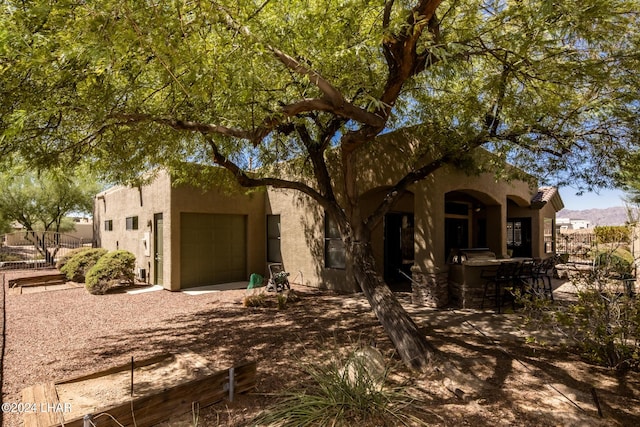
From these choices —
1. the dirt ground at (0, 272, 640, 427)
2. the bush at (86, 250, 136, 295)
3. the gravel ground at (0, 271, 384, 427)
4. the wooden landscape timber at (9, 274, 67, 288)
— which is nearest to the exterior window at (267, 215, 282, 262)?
the gravel ground at (0, 271, 384, 427)

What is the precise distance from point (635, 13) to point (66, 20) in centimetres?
683

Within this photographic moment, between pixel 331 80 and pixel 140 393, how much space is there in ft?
17.0

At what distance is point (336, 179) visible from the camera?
11188 mm

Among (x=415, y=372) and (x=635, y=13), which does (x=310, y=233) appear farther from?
(x=635, y=13)

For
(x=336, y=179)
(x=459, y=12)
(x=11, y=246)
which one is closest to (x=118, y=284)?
(x=336, y=179)

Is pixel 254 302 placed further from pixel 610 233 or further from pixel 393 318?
pixel 610 233

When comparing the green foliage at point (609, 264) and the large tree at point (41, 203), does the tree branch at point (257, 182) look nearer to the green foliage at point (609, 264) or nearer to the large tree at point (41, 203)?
the green foliage at point (609, 264)

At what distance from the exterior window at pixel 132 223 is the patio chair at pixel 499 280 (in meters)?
12.2

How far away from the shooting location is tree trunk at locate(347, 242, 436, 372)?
202 inches

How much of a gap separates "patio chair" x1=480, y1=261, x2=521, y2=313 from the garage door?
27.3 ft

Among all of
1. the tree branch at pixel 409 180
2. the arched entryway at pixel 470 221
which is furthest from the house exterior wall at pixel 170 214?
the arched entryway at pixel 470 221

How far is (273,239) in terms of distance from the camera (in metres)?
13.7

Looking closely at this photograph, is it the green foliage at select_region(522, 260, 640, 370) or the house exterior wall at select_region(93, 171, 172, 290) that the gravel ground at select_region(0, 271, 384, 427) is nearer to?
the house exterior wall at select_region(93, 171, 172, 290)

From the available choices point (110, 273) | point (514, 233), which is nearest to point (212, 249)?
point (110, 273)
